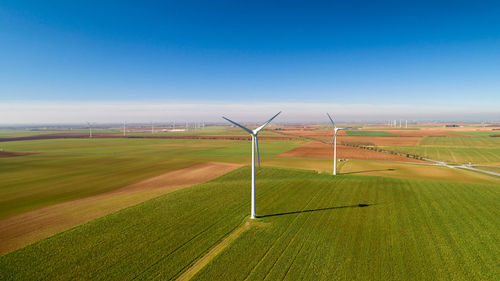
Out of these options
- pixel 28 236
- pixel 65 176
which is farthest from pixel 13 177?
pixel 28 236

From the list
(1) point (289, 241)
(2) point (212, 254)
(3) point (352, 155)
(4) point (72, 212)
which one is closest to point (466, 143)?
(3) point (352, 155)

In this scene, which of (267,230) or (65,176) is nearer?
(267,230)

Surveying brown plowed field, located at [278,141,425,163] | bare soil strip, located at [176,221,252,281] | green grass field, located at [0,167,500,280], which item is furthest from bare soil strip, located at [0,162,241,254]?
brown plowed field, located at [278,141,425,163]

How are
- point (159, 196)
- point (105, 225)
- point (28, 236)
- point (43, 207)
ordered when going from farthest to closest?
point (159, 196), point (43, 207), point (105, 225), point (28, 236)

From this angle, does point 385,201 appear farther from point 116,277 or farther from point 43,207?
point 43,207

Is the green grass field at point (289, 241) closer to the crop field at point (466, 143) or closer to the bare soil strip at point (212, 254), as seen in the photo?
the bare soil strip at point (212, 254)

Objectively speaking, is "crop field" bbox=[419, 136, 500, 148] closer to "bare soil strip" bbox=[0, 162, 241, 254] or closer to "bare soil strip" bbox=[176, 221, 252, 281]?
"bare soil strip" bbox=[0, 162, 241, 254]

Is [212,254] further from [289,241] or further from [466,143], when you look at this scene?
[466,143]
